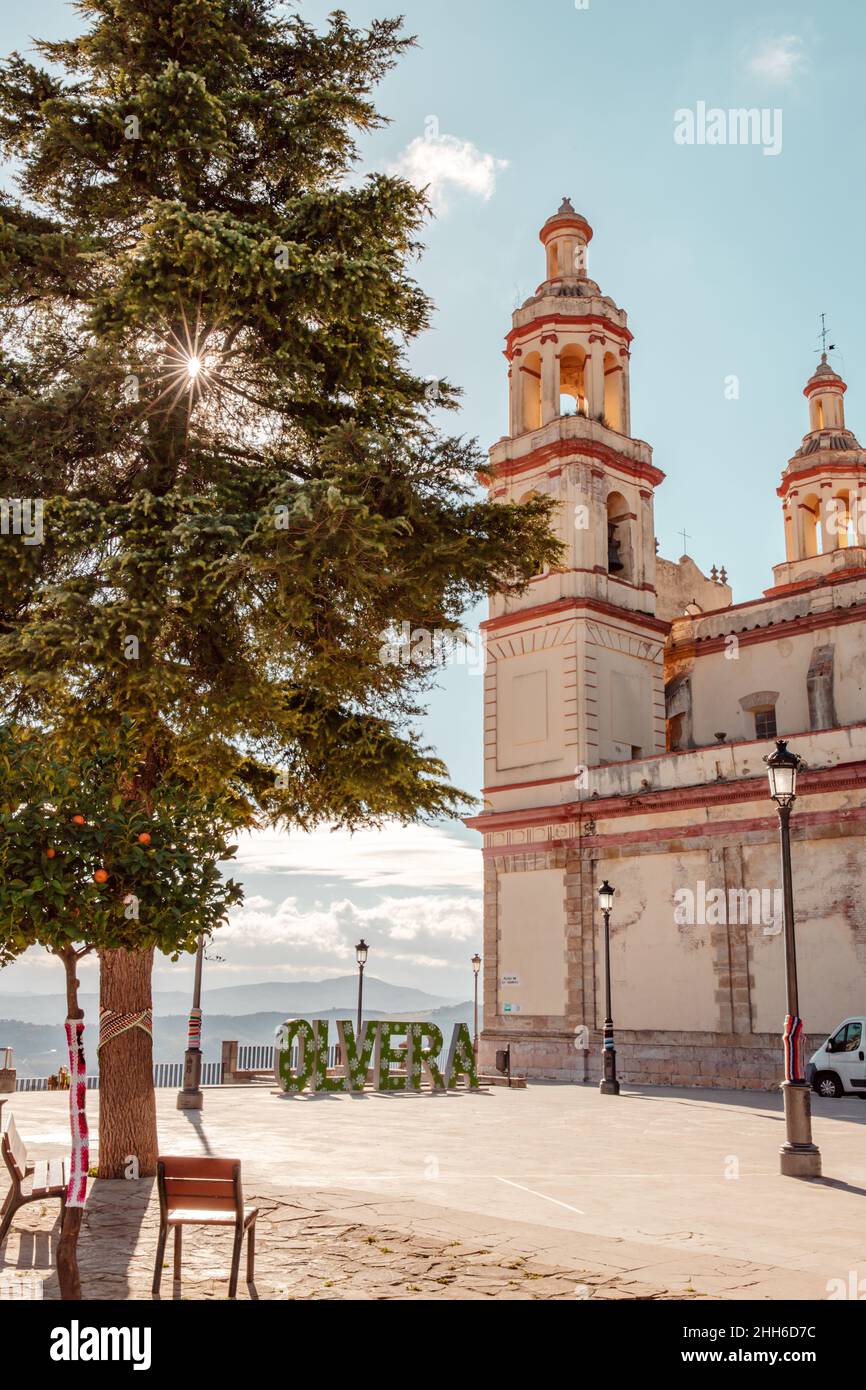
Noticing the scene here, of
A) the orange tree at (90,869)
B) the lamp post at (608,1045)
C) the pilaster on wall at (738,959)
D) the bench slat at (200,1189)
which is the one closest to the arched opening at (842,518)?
the pilaster on wall at (738,959)

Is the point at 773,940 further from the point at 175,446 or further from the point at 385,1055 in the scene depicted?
the point at 175,446

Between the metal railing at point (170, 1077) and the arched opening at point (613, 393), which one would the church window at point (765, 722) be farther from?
the metal railing at point (170, 1077)

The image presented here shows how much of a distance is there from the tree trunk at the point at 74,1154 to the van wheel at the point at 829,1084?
20091 millimetres

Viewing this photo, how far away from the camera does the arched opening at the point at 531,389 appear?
3734 cm

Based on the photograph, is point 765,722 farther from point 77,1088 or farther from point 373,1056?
point 77,1088

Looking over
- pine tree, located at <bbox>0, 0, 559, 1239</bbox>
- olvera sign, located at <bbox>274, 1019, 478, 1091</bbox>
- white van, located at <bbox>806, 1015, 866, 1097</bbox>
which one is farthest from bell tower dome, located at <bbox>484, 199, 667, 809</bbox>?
pine tree, located at <bbox>0, 0, 559, 1239</bbox>

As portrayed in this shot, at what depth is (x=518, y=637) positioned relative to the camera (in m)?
35.2

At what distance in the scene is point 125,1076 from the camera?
1234 cm

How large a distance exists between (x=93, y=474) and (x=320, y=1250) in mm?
8641

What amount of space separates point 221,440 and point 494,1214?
9.12 metres

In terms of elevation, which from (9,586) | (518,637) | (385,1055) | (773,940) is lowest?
(385,1055)

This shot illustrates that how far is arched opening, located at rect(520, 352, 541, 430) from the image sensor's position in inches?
1470

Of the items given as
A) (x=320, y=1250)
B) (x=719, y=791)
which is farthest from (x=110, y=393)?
(x=719, y=791)
